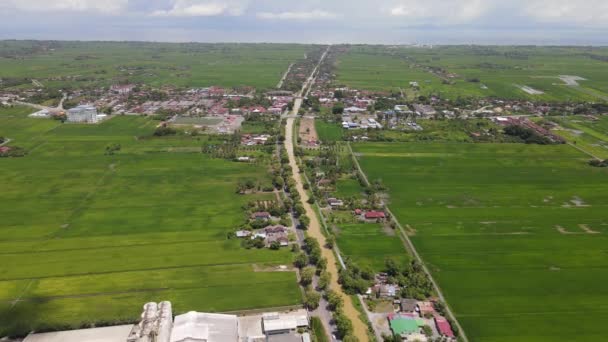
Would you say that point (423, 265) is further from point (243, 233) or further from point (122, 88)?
point (122, 88)

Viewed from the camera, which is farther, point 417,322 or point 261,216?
point 261,216

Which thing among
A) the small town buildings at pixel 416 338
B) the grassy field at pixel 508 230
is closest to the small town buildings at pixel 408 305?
the small town buildings at pixel 416 338

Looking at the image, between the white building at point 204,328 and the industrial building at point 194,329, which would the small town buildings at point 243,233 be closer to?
the industrial building at point 194,329

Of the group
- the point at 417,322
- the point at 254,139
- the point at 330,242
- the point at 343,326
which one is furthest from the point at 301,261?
the point at 254,139

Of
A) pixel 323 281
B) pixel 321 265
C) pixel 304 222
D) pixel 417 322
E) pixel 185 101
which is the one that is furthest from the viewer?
pixel 185 101

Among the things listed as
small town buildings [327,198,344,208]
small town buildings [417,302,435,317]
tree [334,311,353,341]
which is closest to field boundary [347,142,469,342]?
small town buildings [417,302,435,317]

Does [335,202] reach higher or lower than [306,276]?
higher
